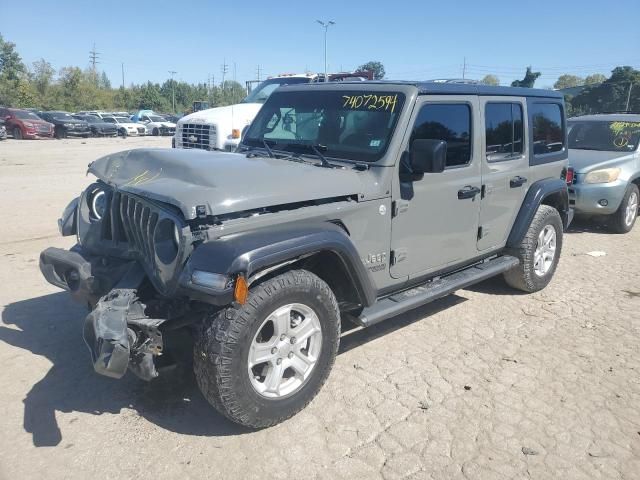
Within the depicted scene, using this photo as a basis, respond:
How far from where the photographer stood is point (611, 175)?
8273 millimetres

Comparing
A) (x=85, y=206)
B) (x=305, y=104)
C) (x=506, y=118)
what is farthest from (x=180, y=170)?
(x=506, y=118)

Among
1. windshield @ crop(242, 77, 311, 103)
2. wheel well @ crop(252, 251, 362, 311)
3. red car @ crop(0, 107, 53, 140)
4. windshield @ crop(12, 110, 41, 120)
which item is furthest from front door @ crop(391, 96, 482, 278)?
windshield @ crop(12, 110, 41, 120)

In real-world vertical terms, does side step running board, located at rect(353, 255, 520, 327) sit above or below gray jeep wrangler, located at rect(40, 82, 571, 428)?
below

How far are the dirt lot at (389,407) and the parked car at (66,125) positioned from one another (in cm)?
2860

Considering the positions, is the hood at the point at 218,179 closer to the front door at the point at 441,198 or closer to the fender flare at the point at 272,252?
the fender flare at the point at 272,252

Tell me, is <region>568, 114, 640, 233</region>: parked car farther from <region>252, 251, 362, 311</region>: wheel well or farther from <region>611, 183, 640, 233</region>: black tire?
<region>252, 251, 362, 311</region>: wheel well

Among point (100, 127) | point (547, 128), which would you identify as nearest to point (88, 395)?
point (547, 128)

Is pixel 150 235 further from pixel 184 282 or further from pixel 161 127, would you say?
pixel 161 127

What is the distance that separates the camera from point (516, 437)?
122 inches

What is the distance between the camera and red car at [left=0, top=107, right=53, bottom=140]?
27328 millimetres

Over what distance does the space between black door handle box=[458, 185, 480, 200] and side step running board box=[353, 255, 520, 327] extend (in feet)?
2.32

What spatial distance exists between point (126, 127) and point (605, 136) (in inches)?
1288

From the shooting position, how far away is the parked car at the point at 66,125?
99.2 ft

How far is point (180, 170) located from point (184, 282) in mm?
826
